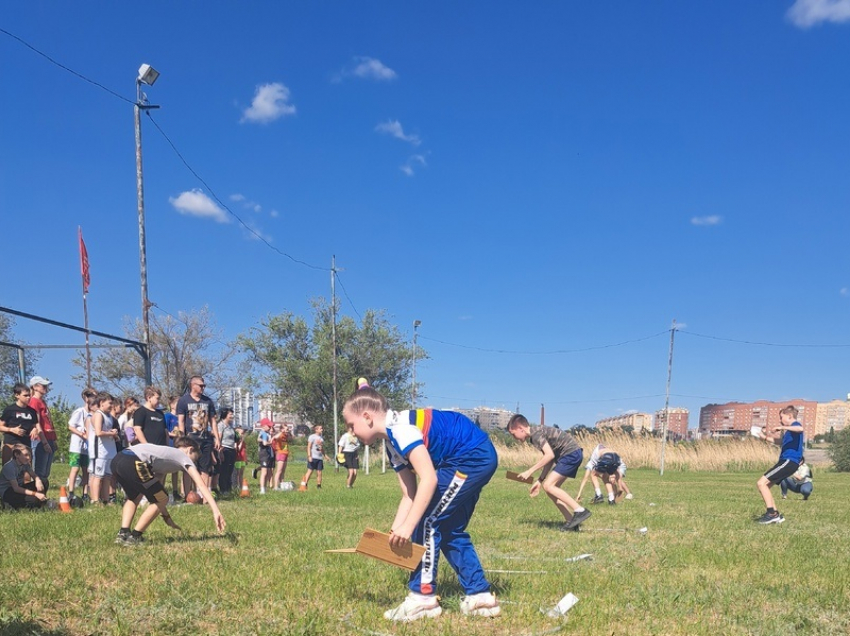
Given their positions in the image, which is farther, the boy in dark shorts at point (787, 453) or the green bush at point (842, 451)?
the green bush at point (842, 451)

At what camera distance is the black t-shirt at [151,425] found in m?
11.1

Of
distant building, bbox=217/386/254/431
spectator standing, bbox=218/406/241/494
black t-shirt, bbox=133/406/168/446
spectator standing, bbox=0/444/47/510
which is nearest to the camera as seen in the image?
spectator standing, bbox=0/444/47/510

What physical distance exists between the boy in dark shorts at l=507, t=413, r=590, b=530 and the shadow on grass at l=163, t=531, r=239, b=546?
3.85 m

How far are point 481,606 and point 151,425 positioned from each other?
794 cm

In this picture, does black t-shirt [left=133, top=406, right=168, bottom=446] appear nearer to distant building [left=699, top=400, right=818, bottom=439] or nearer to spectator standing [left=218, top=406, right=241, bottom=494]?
spectator standing [left=218, top=406, right=241, bottom=494]

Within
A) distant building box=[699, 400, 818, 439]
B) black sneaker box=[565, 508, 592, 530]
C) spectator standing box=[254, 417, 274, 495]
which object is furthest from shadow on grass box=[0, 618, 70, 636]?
distant building box=[699, 400, 818, 439]

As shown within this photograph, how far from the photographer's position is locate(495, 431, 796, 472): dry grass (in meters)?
35.4

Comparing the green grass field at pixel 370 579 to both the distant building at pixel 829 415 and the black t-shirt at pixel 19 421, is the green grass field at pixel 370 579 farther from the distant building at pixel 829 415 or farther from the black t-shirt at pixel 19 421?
the distant building at pixel 829 415

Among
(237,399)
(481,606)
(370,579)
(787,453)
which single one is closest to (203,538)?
(370,579)

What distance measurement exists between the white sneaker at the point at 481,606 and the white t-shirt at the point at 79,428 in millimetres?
9367

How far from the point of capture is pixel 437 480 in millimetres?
4730

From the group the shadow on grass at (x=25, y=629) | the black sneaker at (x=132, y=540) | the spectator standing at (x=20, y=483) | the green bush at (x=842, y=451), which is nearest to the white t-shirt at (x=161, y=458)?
the black sneaker at (x=132, y=540)

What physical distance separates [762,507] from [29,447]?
13.2m

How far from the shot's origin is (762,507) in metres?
13.9
